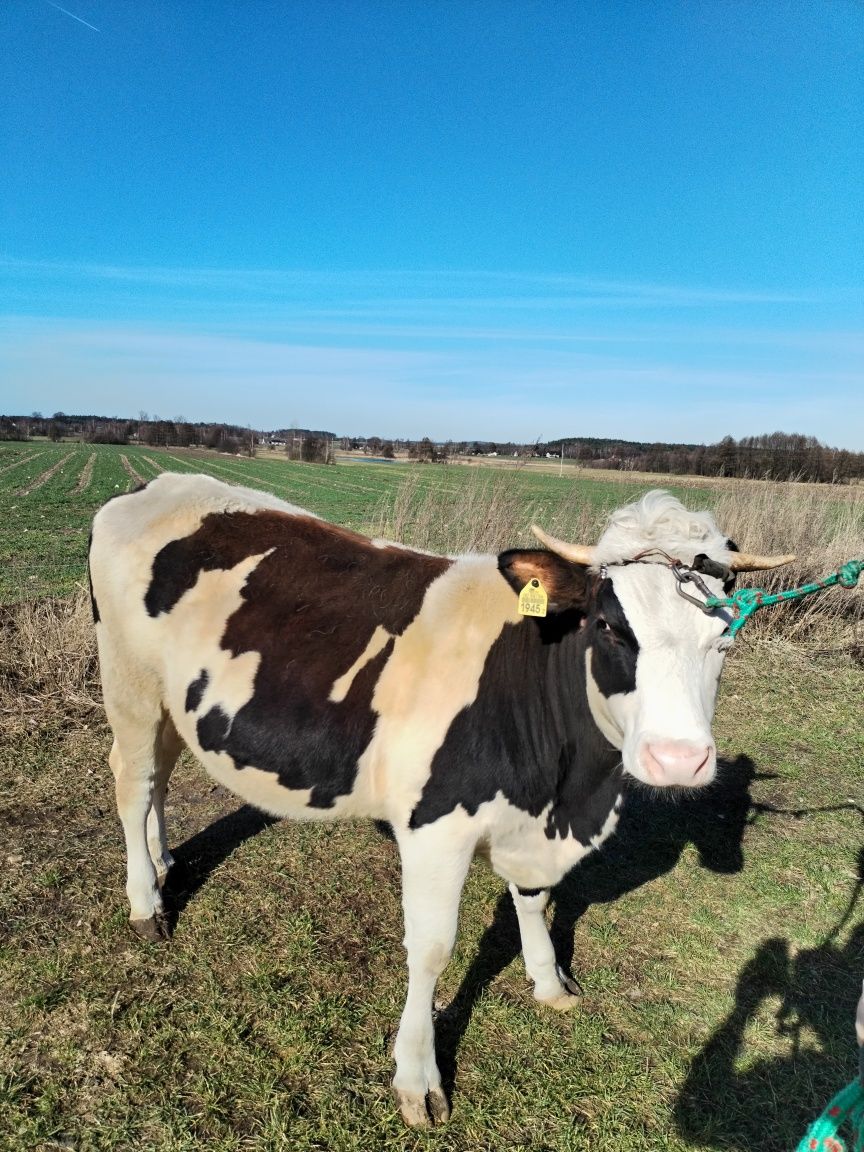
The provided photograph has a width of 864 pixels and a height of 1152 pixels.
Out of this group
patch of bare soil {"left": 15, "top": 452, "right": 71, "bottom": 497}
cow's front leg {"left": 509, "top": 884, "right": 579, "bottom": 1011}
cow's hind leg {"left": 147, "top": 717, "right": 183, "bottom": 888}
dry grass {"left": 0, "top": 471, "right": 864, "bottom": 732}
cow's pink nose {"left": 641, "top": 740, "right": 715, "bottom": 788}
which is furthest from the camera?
patch of bare soil {"left": 15, "top": 452, "right": 71, "bottom": 497}

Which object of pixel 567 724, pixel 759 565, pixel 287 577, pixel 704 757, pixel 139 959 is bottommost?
pixel 139 959

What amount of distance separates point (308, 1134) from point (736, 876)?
3.08m

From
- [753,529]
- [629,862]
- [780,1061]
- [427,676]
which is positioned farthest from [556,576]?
[753,529]

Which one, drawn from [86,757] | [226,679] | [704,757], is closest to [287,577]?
[226,679]

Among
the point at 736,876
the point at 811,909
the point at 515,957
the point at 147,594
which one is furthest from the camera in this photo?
the point at 736,876

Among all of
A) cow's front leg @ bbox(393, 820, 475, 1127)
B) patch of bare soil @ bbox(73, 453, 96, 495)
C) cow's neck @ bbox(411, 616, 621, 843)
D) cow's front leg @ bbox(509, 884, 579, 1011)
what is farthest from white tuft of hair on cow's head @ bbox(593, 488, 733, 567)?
patch of bare soil @ bbox(73, 453, 96, 495)

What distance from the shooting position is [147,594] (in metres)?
3.33

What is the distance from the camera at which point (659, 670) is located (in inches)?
91.7

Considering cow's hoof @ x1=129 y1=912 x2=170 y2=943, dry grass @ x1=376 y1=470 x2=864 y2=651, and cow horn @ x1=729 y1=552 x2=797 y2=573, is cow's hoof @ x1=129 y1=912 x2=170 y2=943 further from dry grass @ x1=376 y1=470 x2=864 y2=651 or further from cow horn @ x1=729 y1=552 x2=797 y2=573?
dry grass @ x1=376 y1=470 x2=864 y2=651

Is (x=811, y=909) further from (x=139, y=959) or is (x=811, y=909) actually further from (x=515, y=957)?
(x=139, y=959)

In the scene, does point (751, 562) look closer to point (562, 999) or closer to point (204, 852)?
point (562, 999)

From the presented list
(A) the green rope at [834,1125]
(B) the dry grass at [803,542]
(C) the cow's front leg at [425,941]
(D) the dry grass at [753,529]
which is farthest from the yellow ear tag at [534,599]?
(B) the dry grass at [803,542]

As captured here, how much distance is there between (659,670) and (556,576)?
634 mm

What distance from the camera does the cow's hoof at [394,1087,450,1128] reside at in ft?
9.01
